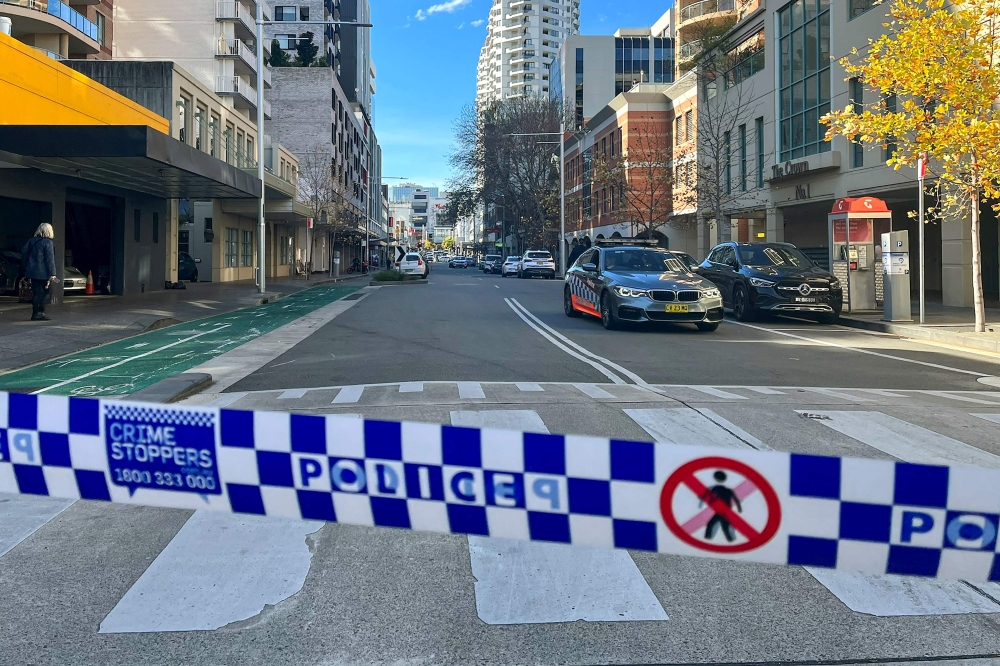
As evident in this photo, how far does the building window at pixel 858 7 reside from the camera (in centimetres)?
2472

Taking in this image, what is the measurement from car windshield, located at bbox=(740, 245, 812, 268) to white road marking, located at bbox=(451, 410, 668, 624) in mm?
15761

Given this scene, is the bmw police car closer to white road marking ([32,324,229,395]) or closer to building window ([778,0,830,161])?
white road marking ([32,324,229,395])

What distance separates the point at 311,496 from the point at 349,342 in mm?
11582

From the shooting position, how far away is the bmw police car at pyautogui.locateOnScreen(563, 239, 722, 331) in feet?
50.0

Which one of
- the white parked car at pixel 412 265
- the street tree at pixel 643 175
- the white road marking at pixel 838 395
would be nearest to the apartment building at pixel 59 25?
the white parked car at pixel 412 265

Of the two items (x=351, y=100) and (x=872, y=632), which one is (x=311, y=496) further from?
(x=351, y=100)

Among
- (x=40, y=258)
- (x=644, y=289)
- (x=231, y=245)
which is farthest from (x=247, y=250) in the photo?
(x=644, y=289)

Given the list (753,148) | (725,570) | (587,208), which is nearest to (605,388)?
(725,570)

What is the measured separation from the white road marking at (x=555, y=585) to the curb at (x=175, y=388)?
520 cm

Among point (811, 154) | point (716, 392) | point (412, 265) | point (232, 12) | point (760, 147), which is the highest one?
point (232, 12)

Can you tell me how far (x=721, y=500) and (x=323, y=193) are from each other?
59533 millimetres

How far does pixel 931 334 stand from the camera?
611 inches

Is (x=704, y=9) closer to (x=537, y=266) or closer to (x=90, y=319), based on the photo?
(x=537, y=266)

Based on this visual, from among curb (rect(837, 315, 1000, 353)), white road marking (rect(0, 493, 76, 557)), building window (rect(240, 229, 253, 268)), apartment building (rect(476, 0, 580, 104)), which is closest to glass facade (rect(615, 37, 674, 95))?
apartment building (rect(476, 0, 580, 104))
